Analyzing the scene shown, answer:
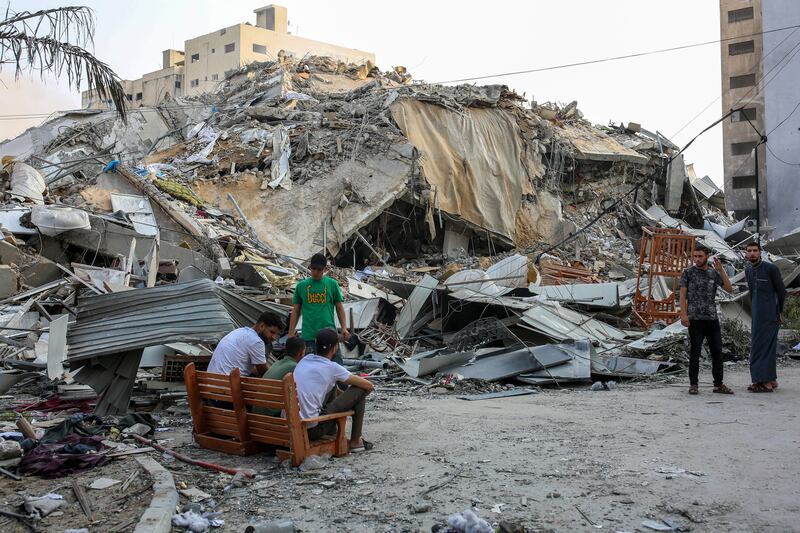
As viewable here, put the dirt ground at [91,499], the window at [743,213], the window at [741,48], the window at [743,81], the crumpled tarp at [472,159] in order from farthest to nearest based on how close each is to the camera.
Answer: the window at [741,48] → the window at [743,81] → the window at [743,213] → the crumpled tarp at [472,159] → the dirt ground at [91,499]

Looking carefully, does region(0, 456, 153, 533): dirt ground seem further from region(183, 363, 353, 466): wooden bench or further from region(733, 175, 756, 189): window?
region(733, 175, 756, 189): window

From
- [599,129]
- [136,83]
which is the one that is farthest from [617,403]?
[136,83]

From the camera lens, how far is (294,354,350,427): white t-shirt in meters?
5.43

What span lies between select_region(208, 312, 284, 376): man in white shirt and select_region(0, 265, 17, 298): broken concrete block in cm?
662

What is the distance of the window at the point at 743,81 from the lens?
45.9m

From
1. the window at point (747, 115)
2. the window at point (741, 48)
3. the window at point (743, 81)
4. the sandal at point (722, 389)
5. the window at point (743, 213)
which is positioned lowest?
the sandal at point (722, 389)

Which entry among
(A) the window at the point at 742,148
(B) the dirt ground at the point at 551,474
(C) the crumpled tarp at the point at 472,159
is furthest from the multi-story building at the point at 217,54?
(B) the dirt ground at the point at 551,474

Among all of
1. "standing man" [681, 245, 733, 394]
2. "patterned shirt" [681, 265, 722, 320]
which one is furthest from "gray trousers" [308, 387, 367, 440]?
"patterned shirt" [681, 265, 722, 320]

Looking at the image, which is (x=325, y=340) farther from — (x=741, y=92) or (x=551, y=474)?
(x=741, y=92)

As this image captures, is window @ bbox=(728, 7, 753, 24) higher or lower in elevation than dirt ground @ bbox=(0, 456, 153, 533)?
higher

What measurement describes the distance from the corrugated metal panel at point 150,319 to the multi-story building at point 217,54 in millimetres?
51903

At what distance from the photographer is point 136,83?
6038 centimetres

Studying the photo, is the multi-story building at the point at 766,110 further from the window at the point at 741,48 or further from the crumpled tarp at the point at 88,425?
the crumpled tarp at the point at 88,425

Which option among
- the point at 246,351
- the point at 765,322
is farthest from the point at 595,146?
the point at 246,351
